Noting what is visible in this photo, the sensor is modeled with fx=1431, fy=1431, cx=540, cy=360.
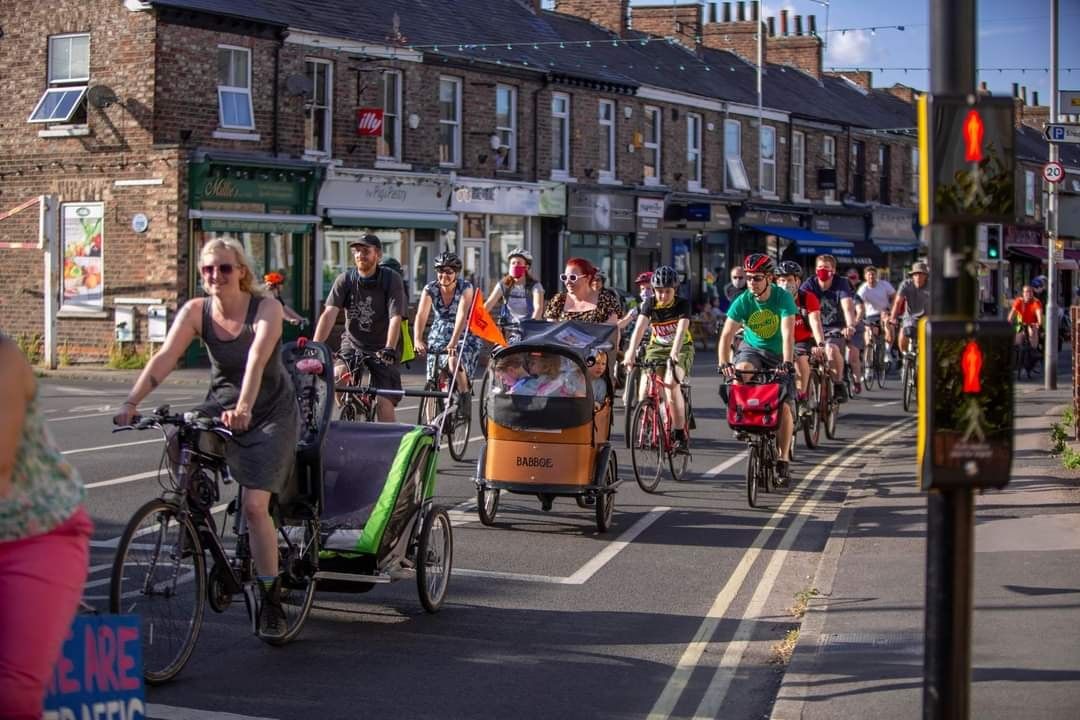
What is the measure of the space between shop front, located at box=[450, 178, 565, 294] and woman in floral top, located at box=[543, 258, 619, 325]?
68.3 feet

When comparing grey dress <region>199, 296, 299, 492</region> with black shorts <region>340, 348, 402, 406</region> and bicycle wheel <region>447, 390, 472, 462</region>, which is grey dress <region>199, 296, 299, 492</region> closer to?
black shorts <region>340, 348, 402, 406</region>

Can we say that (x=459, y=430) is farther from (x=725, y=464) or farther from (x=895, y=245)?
(x=895, y=245)

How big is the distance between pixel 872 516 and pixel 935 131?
7017 mm

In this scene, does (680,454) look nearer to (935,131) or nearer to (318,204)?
(935,131)

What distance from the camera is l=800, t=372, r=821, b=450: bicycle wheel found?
15349 mm

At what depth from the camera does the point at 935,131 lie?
4164 millimetres

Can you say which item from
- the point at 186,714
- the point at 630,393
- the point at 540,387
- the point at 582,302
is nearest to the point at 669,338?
the point at 582,302

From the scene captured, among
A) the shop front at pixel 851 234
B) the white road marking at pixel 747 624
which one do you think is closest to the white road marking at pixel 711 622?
the white road marking at pixel 747 624

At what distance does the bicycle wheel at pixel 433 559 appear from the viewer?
748 centimetres

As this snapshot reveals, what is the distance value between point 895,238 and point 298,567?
50254 millimetres

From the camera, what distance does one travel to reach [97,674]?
13.6 feet

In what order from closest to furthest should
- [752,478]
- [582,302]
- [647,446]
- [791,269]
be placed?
[752,478]
[647,446]
[582,302]
[791,269]

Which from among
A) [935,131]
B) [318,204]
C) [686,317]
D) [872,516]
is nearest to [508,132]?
[318,204]

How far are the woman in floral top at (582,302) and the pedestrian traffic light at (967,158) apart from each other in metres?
8.19
